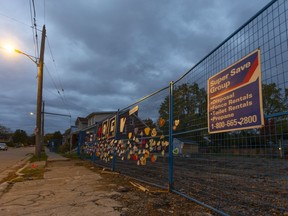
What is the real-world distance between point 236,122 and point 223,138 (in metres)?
0.52

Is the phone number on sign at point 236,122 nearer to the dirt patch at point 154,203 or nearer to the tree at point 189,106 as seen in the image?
the tree at point 189,106

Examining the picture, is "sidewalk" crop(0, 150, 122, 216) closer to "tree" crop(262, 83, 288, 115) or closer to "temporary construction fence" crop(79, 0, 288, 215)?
"temporary construction fence" crop(79, 0, 288, 215)

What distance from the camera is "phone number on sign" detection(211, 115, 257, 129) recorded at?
3.80 m

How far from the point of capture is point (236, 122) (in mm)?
4117

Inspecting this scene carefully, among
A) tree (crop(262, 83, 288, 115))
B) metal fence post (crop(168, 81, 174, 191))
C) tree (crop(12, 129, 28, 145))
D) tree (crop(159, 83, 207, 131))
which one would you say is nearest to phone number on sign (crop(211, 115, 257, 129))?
tree (crop(262, 83, 288, 115))

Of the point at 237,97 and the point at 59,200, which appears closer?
the point at 237,97

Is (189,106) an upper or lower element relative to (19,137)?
lower

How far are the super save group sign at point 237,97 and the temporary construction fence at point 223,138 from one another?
0.9 inches

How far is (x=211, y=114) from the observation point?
4844mm

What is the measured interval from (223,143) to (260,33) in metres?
1.75

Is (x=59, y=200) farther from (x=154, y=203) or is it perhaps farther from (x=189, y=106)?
(x=189, y=106)

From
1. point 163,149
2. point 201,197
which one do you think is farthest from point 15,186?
point 201,197

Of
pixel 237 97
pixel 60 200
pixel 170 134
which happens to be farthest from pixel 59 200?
pixel 237 97

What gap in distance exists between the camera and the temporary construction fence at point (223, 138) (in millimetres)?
3531
